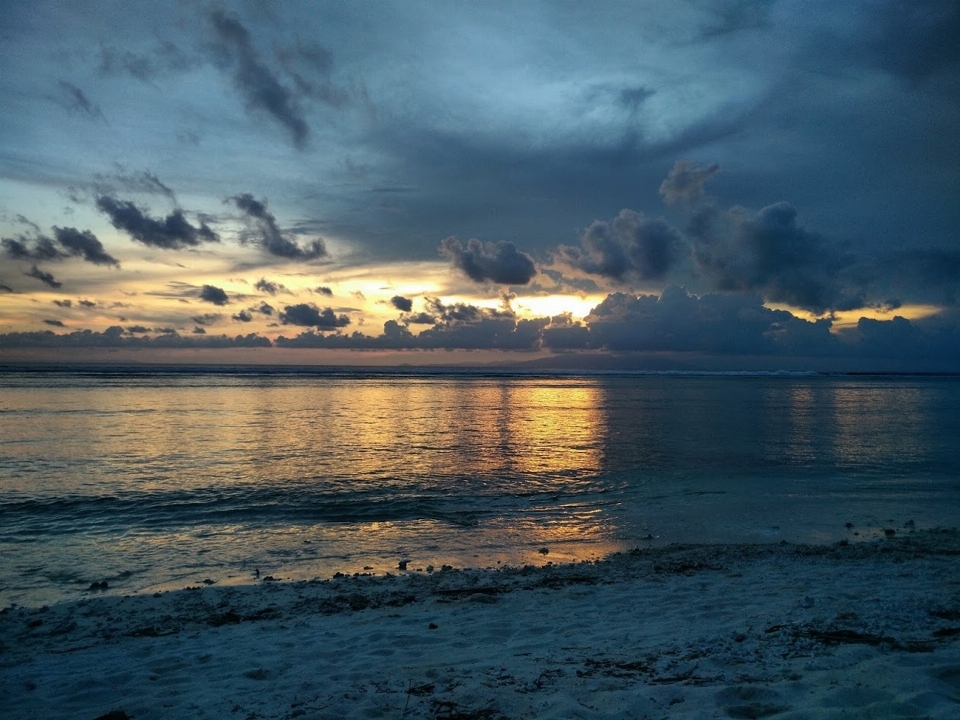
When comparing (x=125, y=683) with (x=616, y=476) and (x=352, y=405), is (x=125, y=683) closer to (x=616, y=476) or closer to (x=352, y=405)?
(x=616, y=476)

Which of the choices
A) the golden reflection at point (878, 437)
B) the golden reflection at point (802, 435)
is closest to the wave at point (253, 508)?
the golden reflection at point (802, 435)

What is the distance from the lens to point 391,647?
8781mm

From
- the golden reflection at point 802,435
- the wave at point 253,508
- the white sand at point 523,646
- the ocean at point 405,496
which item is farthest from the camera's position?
the golden reflection at point 802,435

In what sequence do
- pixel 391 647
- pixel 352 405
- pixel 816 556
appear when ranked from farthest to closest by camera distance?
pixel 352 405 → pixel 816 556 → pixel 391 647

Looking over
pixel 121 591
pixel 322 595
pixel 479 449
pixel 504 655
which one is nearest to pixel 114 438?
pixel 479 449

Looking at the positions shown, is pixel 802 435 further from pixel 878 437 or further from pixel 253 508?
pixel 253 508

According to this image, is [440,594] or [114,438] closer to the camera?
[440,594]

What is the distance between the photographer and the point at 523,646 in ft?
28.3

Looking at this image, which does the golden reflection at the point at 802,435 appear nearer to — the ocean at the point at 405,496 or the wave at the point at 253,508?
the ocean at the point at 405,496

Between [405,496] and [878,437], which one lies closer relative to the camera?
[405,496]

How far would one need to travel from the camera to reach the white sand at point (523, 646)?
6680mm

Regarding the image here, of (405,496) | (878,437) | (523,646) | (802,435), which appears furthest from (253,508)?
(878,437)

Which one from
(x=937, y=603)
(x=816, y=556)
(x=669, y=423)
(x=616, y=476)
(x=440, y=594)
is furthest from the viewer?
(x=669, y=423)

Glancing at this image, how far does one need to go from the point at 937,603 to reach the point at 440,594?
8.28m
